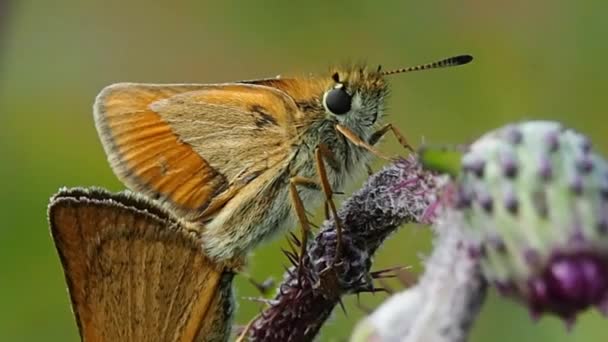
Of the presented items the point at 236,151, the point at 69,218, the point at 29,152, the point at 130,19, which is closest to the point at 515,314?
the point at 236,151

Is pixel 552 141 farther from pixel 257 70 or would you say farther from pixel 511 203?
pixel 257 70

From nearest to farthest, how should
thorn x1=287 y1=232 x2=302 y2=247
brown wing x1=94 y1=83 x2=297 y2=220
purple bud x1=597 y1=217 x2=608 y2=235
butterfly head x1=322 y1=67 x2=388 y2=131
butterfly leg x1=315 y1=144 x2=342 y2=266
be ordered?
purple bud x1=597 y1=217 x2=608 y2=235
butterfly leg x1=315 y1=144 x2=342 y2=266
thorn x1=287 y1=232 x2=302 y2=247
butterfly head x1=322 y1=67 x2=388 y2=131
brown wing x1=94 y1=83 x2=297 y2=220

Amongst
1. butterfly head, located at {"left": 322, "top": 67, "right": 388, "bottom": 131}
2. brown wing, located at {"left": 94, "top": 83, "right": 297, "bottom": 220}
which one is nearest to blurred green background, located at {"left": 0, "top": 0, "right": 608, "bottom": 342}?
brown wing, located at {"left": 94, "top": 83, "right": 297, "bottom": 220}

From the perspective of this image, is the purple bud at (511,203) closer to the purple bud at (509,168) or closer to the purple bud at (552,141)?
the purple bud at (509,168)

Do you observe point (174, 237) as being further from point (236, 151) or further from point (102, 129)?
point (102, 129)

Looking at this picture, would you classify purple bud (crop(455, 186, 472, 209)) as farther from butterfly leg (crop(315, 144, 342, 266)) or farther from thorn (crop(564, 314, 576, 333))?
butterfly leg (crop(315, 144, 342, 266))

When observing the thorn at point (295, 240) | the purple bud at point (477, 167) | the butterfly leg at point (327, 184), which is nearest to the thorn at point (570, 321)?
the purple bud at point (477, 167)
